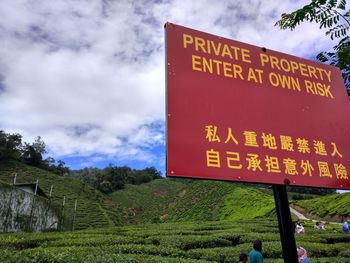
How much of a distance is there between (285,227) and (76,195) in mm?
50585

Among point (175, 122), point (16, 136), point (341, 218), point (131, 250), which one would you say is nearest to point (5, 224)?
point (131, 250)

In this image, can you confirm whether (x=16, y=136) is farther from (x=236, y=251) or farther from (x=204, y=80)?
(x=204, y=80)

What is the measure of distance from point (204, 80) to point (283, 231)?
59.7 inches

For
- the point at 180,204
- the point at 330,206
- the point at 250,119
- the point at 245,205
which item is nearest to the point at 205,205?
the point at 180,204

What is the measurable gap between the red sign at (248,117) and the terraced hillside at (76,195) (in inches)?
1490

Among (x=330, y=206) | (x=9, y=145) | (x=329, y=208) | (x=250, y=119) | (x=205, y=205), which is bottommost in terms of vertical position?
(x=250, y=119)

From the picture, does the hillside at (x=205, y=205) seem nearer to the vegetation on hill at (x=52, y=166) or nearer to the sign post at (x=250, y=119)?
the vegetation on hill at (x=52, y=166)

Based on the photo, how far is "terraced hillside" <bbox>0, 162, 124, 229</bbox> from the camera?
4145 cm

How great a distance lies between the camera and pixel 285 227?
275 centimetres

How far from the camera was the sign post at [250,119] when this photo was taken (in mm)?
2604

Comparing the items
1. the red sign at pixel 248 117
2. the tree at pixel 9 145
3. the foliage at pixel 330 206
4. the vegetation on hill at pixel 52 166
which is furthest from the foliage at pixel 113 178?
the red sign at pixel 248 117

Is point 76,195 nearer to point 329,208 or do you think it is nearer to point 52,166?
point 52,166

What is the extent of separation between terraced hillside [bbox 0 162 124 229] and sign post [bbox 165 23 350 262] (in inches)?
1490

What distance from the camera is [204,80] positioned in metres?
2.89
